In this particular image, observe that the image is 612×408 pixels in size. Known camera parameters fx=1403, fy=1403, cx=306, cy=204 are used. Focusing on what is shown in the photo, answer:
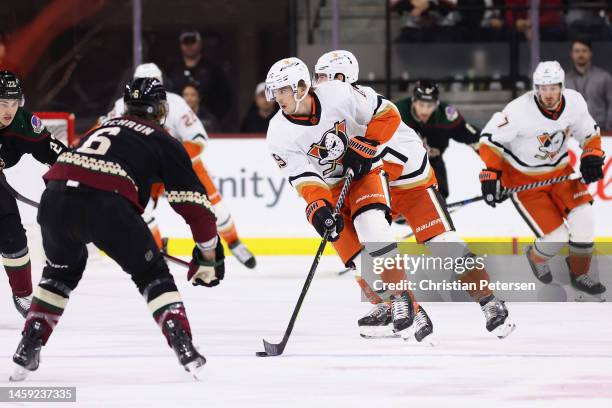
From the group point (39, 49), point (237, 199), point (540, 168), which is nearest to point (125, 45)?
point (39, 49)

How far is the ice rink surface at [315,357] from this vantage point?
12.6 feet

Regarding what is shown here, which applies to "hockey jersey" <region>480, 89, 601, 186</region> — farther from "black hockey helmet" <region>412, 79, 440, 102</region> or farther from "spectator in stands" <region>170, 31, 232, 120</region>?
"spectator in stands" <region>170, 31, 232, 120</region>

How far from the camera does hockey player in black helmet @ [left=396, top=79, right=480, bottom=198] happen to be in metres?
6.83

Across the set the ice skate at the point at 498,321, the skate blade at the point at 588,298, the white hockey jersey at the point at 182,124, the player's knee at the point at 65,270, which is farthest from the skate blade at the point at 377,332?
the white hockey jersey at the point at 182,124

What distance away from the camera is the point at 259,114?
840 centimetres

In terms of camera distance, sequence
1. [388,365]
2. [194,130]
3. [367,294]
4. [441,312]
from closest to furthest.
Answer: [388,365] → [367,294] → [441,312] → [194,130]

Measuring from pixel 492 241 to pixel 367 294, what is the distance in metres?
2.79

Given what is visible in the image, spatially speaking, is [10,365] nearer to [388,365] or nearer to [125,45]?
[388,365]

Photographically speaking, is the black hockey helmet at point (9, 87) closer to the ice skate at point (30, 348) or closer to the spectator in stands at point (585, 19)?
the ice skate at point (30, 348)

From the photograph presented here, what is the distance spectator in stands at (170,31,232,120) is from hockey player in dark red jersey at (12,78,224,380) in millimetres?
4473

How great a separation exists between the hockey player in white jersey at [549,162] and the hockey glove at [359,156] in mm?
1532

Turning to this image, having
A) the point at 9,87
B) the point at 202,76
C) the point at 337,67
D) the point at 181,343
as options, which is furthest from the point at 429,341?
the point at 202,76

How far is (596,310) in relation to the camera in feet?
19.2

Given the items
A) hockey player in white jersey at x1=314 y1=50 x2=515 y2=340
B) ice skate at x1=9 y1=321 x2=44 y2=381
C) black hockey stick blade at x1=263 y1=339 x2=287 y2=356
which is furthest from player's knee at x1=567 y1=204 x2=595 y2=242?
ice skate at x1=9 y1=321 x2=44 y2=381
